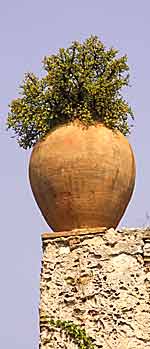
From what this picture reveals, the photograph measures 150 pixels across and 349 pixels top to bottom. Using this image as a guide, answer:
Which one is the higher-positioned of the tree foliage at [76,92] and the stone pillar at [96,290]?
the tree foliage at [76,92]

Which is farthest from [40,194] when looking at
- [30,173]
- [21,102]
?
[21,102]

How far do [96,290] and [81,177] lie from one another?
4.37ft

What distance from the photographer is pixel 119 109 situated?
396 inches

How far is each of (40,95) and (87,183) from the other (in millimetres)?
1370

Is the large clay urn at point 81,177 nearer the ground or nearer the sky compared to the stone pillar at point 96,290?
nearer the sky

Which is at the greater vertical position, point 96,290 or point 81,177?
point 81,177

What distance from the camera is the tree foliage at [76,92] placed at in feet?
32.6

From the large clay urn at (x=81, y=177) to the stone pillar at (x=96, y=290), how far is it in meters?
0.29

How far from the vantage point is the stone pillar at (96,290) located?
8914mm

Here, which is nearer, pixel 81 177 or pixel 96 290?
pixel 96 290

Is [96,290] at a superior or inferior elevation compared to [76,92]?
inferior

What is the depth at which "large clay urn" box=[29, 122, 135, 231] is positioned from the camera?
9500 millimetres

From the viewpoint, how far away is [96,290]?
9.08 metres

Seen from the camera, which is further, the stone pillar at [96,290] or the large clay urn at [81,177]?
the large clay urn at [81,177]
